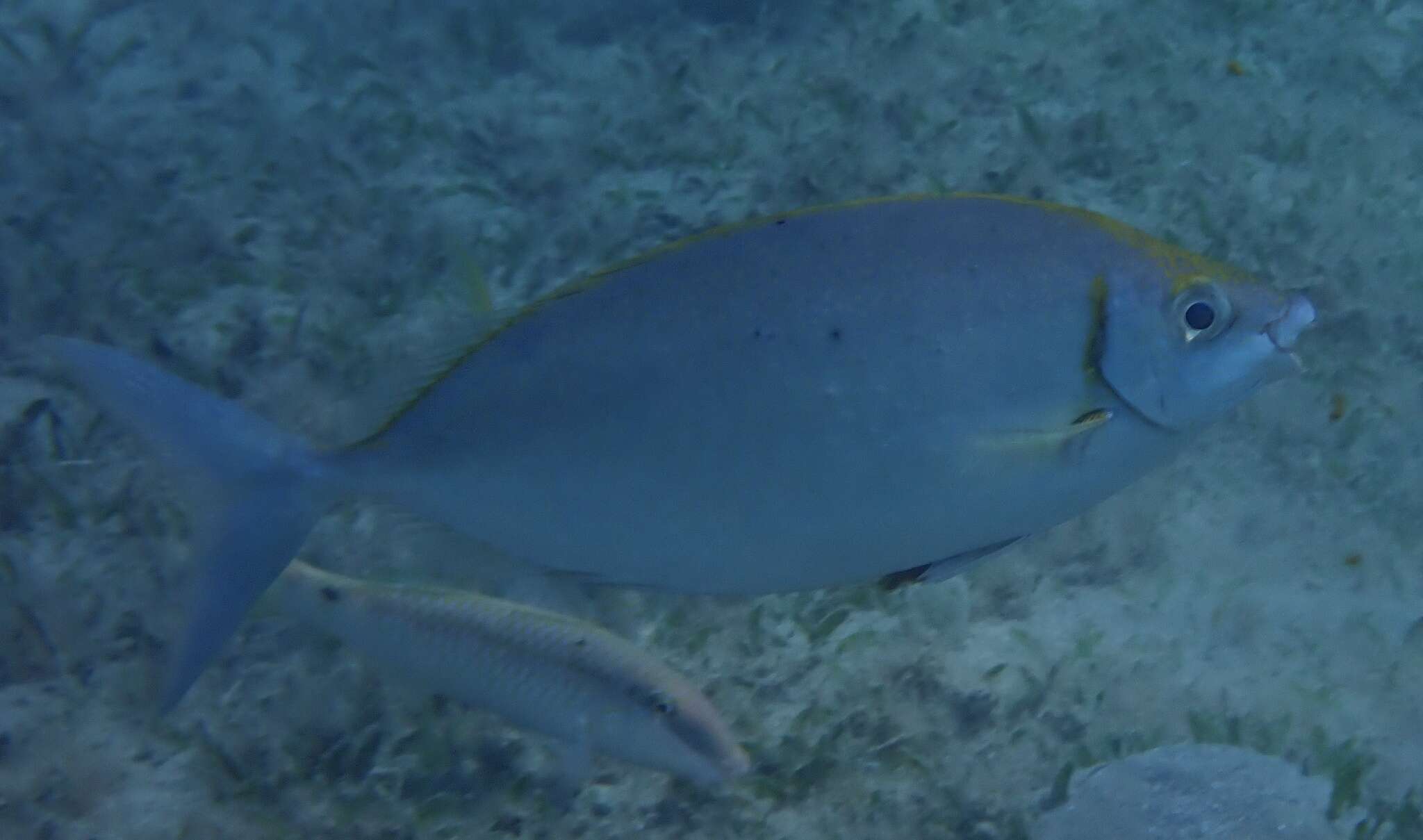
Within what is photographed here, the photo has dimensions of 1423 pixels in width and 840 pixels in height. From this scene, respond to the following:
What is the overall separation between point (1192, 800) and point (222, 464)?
2.15m

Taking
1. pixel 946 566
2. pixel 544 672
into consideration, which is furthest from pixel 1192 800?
pixel 544 672

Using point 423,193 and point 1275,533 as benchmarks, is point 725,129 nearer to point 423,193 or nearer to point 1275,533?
point 423,193

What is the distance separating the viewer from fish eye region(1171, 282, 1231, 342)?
1.26m

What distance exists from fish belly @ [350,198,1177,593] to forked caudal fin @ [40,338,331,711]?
17 cm

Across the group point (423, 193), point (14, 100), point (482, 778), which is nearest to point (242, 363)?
point (423, 193)

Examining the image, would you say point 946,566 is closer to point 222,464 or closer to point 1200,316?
point 1200,316

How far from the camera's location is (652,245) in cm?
415

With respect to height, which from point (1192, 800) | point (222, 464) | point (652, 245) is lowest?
point (1192, 800)

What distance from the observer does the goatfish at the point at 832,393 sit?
1.26m

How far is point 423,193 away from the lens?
4.73m

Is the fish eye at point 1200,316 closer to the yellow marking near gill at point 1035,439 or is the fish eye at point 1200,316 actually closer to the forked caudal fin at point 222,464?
the yellow marking near gill at point 1035,439

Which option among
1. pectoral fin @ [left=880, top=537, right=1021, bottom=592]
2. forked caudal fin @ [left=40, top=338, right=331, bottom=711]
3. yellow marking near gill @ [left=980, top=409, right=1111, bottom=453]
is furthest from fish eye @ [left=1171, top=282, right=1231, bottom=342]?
forked caudal fin @ [left=40, top=338, right=331, bottom=711]

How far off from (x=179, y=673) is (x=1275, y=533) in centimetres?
344

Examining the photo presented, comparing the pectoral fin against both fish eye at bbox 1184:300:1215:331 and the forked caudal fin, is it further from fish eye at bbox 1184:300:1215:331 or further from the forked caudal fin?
the forked caudal fin
